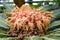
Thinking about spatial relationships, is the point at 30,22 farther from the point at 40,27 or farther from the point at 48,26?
the point at 48,26

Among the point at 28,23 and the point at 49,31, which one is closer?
the point at 28,23

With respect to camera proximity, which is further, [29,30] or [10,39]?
[29,30]

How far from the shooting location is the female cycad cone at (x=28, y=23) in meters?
2.08

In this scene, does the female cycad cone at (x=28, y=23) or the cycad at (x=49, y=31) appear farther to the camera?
the female cycad cone at (x=28, y=23)

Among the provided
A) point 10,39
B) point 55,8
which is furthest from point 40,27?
point 55,8

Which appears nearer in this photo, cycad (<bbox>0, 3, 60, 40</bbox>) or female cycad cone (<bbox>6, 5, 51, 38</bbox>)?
cycad (<bbox>0, 3, 60, 40</bbox>)

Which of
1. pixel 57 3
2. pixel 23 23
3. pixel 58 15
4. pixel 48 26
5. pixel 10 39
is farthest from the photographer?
pixel 57 3

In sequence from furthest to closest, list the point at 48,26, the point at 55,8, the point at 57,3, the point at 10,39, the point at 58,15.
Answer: the point at 57,3
the point at 55,8
the point at 58,15
the point at 48,26
the point at 10,39

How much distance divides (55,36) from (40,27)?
0.22m

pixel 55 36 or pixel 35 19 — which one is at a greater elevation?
pixel 35 19

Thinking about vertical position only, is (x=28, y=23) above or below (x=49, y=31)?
above

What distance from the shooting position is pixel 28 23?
208 centimetres

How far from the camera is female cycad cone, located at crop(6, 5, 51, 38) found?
2.08 meters

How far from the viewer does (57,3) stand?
3057mm
